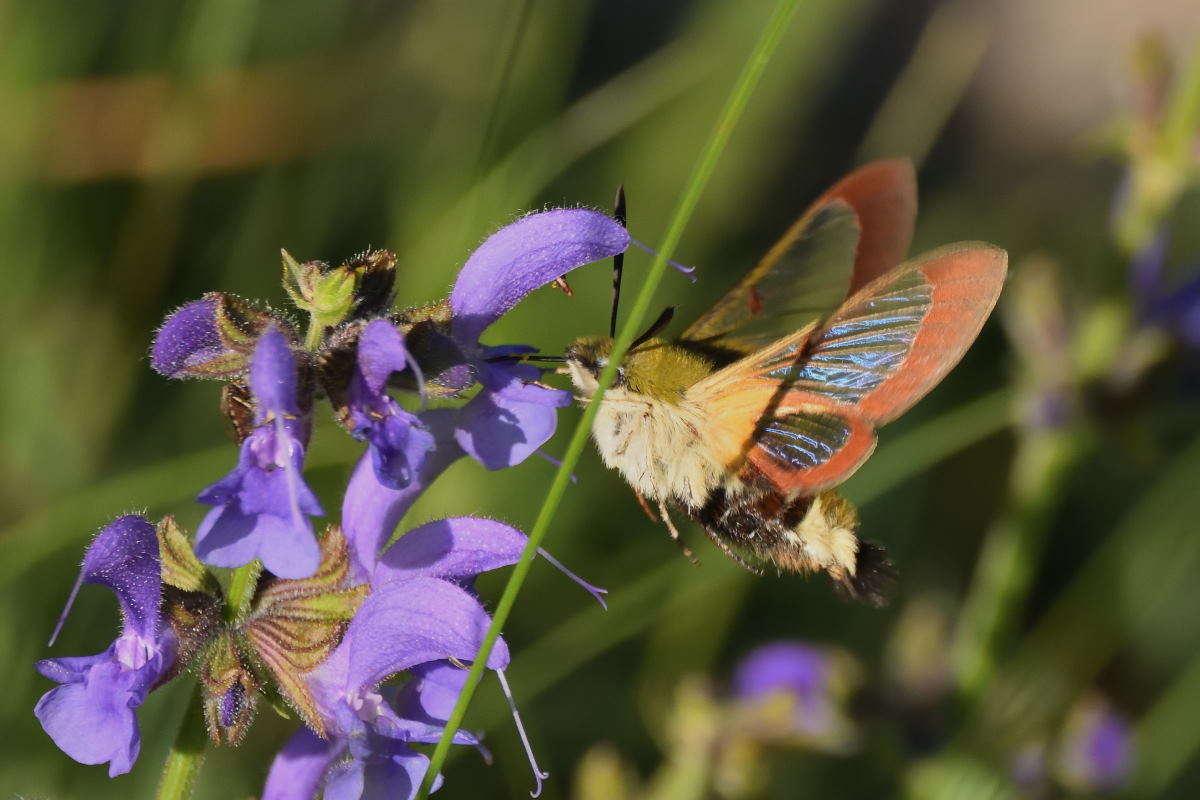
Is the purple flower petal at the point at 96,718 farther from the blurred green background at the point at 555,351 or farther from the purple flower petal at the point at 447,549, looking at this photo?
the blurred green background at the point at 555,351

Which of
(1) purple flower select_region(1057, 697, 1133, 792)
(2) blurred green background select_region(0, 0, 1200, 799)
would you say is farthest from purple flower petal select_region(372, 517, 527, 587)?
(1) purple flower select_region(1057, 697, 1133, 792)

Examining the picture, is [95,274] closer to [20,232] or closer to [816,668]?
A: [20,232]

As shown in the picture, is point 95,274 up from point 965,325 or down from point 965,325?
down

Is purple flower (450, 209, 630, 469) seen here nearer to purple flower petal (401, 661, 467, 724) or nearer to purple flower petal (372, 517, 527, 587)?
purple flower petal (372, 517, 527, 587)

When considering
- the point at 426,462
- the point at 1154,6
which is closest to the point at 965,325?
the point at 426,462

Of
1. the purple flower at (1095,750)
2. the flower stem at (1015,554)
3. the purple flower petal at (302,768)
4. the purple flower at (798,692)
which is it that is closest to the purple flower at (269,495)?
the purple flower petal at (302,768)

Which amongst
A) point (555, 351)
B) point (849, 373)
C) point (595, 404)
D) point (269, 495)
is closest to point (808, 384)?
point (849, 373)

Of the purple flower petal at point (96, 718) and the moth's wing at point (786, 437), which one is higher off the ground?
the moth's wing at point (786, 437)
